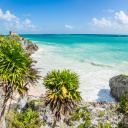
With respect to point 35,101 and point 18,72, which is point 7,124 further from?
point 18,72

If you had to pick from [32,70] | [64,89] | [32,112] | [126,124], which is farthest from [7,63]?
[126,124]

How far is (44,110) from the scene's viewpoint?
1888 cm

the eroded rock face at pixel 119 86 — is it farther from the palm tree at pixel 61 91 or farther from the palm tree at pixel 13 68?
the palm tree at pixel 13 68

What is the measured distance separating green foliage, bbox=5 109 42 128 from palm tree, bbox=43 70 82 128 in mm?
6348

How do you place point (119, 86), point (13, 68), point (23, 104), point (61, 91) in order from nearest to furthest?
point (13, 68)
point (61, 91)
point (23, 104)
point (119, 86)

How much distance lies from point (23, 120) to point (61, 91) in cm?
1006

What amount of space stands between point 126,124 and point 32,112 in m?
14.1

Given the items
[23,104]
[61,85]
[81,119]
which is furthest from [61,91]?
[23,104]

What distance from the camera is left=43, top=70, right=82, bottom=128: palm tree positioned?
1202cm

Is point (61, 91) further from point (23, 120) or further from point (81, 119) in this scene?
point (23, 120)

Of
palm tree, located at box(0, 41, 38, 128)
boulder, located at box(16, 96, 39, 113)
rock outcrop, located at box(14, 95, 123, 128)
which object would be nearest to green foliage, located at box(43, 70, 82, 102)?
palm tree, located at box(0, 41, 38, 128)

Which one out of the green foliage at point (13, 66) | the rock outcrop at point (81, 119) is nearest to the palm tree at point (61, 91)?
the green foliage at point (13, 66)

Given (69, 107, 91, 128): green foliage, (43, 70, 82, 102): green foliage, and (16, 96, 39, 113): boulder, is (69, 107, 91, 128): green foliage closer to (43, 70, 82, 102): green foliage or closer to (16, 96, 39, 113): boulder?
(43, 70, 82, 102): green foliage

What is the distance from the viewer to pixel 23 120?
18.1 metres
